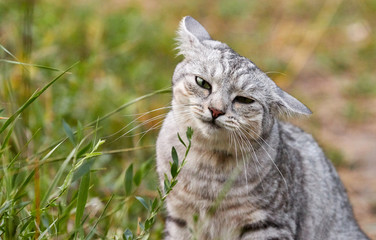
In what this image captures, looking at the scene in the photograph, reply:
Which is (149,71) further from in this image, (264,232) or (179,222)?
(264,232)

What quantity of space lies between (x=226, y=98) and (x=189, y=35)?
0.61 metres

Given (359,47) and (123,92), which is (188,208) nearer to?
(123,92)

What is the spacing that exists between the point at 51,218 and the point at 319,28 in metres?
6.44

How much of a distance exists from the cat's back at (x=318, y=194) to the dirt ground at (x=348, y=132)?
98 centimetres

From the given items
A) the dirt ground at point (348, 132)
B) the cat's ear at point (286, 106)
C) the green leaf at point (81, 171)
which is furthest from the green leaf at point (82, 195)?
the dirt ground at point (348, 132)

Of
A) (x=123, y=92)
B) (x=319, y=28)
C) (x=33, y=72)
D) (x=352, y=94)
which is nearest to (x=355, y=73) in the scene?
(x=352, y=94)

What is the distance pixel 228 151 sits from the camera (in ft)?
12.4

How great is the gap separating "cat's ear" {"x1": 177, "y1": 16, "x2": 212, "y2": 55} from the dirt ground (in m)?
2.29

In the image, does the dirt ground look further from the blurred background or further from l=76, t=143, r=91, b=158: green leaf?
l=76, t=143, r=91, b=158: green leaf

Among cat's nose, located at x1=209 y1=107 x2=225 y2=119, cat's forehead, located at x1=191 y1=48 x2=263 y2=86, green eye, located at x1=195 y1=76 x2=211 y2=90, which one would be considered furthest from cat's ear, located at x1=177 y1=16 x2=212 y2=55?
cat's nose, located at x1=209 y1=107 x2=225 y2=119

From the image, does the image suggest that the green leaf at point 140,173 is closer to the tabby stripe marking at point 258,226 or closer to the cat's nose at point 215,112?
the cat's nose at point 215,112

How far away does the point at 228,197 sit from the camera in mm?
3770

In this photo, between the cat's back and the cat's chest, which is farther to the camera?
the cat's back

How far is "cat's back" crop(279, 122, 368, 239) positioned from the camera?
4.21 m
